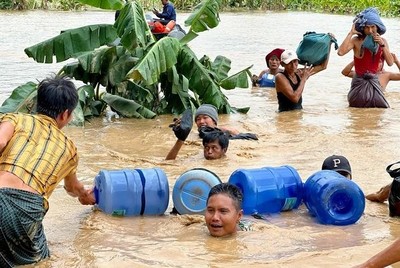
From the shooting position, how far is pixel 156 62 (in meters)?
9.25

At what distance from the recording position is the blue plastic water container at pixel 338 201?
18.5ft

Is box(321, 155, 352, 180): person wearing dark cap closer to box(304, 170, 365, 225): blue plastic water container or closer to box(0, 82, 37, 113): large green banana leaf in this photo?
box(304, 170, 365, 225): blue plastic water container

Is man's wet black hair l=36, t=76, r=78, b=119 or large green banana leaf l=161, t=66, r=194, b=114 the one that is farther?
large green banana leaf l=161, t=66, r=194, b=114

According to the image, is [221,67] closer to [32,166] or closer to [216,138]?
[216,138]

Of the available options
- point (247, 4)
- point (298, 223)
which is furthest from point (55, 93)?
point (247, 4)

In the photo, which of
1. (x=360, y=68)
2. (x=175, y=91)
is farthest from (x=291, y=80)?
(x=175, y=91)

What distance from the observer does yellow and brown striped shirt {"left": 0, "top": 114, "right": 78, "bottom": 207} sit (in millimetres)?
4582

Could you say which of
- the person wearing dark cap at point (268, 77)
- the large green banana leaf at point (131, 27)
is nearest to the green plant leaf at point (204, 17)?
the large green banana leaf at point (131, 27)

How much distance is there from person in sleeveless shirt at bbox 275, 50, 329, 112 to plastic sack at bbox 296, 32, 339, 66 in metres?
0.09

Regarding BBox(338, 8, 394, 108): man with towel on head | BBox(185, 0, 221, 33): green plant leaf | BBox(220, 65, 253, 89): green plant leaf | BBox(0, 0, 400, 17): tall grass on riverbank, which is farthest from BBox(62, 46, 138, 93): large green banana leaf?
BBox(0, 0, 400, 17): tall grass on riverbank

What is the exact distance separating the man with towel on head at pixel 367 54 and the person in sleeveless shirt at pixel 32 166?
22.6 feet

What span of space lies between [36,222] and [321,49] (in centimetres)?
725

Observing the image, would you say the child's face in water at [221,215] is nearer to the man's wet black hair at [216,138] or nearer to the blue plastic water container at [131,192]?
the blue plastic water container at [131,192]

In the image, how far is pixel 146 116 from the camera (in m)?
10.4
